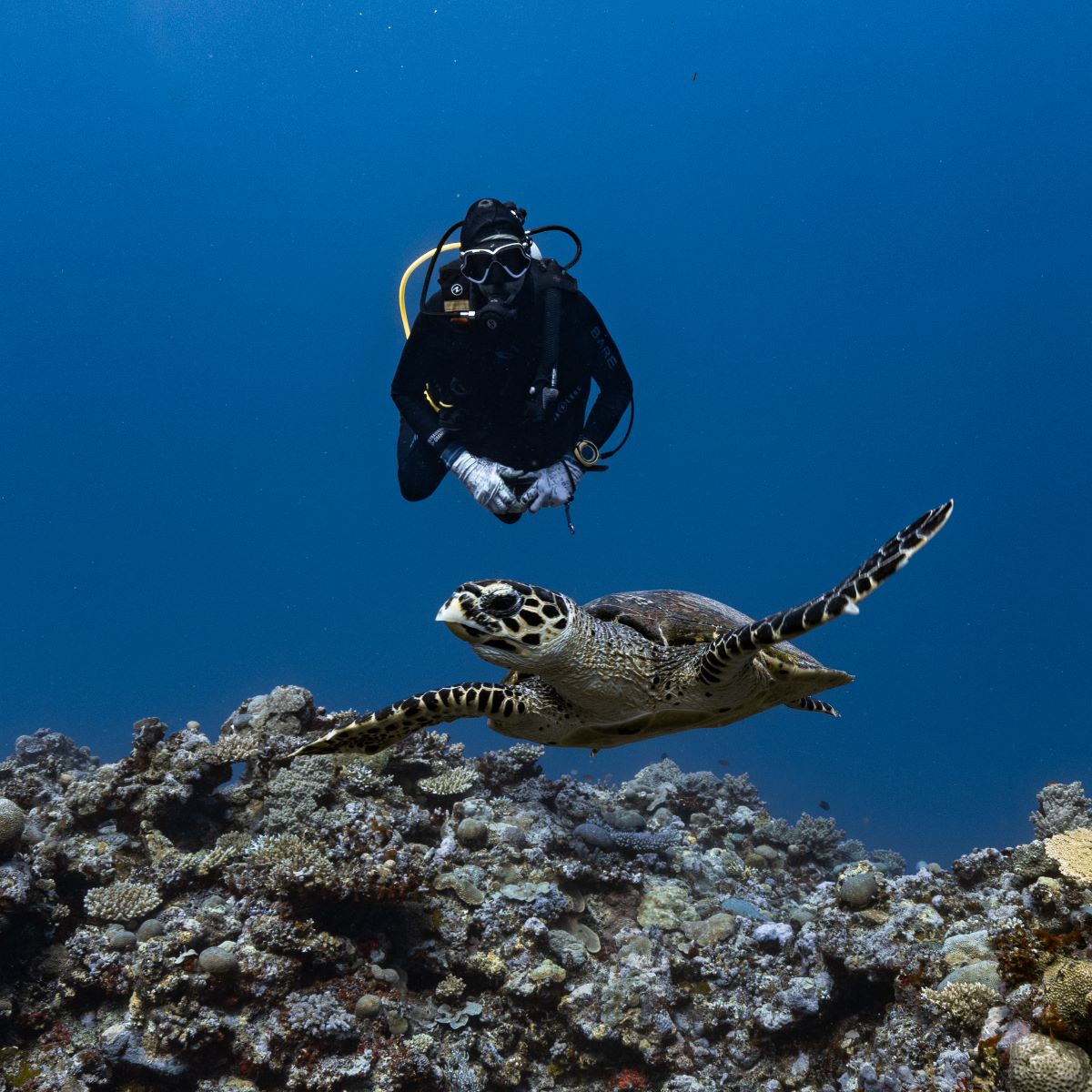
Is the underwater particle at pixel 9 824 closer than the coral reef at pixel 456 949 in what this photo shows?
No

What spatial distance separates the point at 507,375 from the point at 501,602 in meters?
5.49

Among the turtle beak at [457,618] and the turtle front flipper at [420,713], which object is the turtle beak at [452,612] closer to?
the turtle beak at [457,618]

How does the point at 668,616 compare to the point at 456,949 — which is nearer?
the point at 668,616

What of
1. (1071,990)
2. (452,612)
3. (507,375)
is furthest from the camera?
(507,375)

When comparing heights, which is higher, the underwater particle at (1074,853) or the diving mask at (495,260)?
the diving mask at (495,260)

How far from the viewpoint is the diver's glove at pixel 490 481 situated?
7.80 metres

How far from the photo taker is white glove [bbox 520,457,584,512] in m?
7.92

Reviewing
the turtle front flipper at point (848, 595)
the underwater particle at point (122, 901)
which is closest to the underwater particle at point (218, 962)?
the underwater particle at point (122, 901)

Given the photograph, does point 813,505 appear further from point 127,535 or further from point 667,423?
point 127,535

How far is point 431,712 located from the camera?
3.90m

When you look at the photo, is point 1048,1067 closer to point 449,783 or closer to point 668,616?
point 668,616

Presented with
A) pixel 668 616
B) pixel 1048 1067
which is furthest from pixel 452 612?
pixel 1048 1067

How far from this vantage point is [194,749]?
Answer: 258 inches

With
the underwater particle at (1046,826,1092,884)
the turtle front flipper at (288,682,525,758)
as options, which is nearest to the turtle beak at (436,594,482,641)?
the turtle front flipper at (288,682,525,758)
